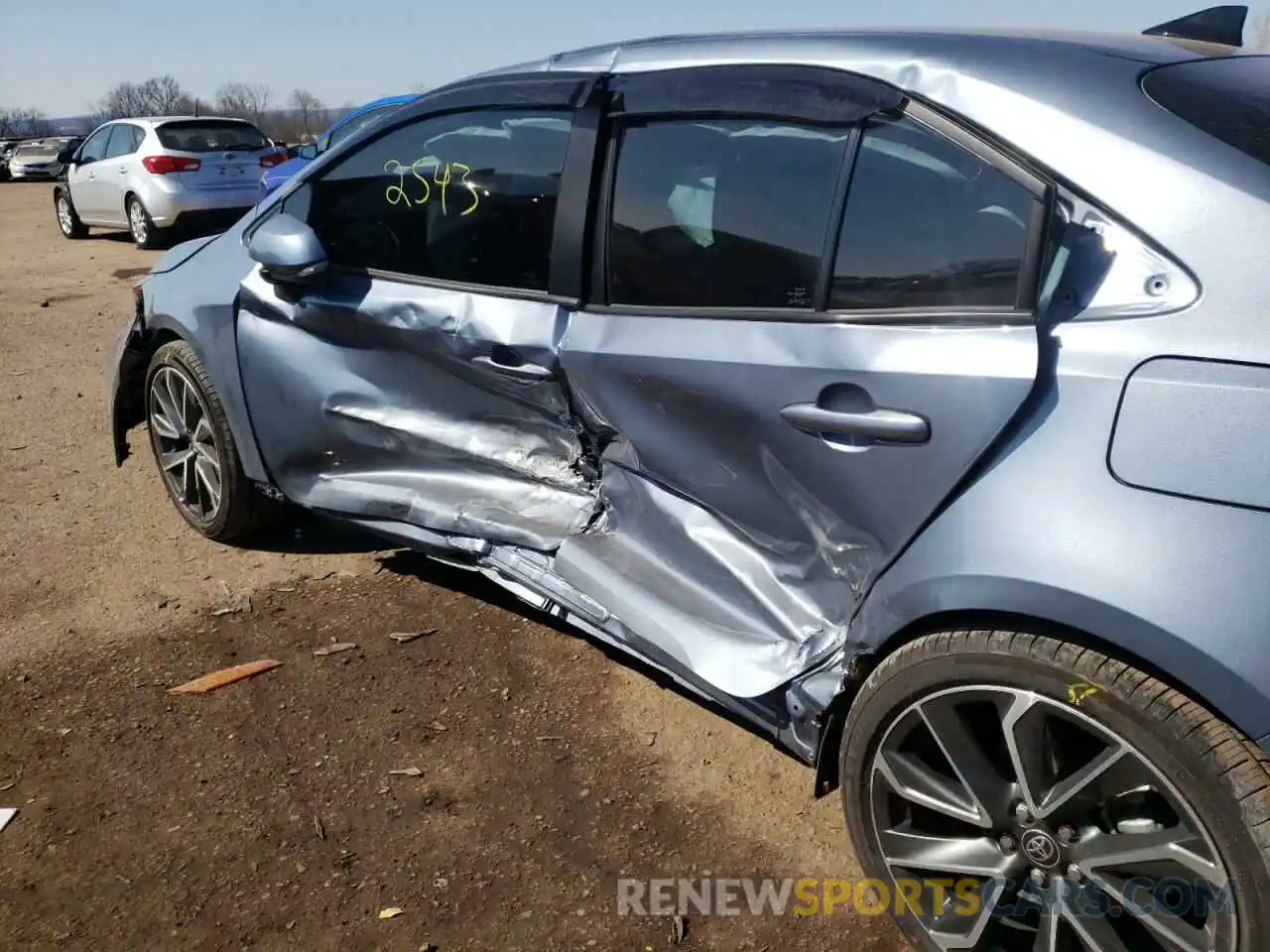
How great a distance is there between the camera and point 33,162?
3119 cm

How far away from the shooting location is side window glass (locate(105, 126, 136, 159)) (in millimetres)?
13562

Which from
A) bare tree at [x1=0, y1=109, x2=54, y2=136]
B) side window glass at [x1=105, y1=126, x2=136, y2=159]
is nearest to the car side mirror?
side window glass at [x1=105, y1=126, x2=136, y2=159]

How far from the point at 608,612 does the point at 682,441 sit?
54cm

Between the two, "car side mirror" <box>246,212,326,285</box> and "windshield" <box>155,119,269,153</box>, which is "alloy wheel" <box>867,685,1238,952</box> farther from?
"windshield" <box>155,119,269,153</box>

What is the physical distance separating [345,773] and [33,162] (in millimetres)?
34470

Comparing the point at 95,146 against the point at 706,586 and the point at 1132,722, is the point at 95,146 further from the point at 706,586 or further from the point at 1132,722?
the point at 1132,722

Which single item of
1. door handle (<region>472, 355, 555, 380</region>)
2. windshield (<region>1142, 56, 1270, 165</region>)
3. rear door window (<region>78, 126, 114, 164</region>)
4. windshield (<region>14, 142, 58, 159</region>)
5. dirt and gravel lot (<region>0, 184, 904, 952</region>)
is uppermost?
windshield (<region>1142, 56, 1270, 165</region>)

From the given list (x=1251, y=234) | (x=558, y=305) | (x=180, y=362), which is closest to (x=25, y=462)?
(x=180, y=362)

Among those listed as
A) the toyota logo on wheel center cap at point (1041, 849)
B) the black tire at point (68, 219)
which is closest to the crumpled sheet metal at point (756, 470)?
the toyota logo on wheel center cap at point (1041, 849)

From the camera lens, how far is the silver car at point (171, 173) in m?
13.0

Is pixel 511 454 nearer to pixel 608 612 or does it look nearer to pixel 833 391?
pixel 608 612

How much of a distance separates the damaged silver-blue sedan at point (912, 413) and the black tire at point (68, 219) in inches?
545

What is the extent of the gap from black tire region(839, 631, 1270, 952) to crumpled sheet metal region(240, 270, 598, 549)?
3.74 feet

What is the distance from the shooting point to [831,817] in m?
2.76
